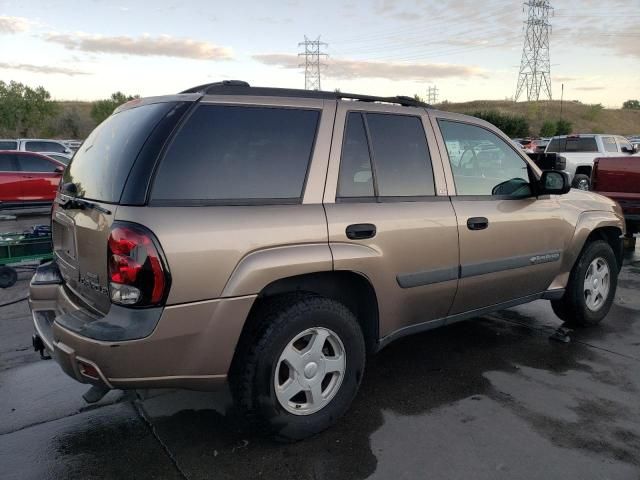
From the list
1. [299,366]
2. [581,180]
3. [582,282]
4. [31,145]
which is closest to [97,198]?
[299,366]

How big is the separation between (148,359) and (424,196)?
193 centimetres

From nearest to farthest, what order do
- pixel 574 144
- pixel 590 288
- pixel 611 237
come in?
pixel 590 288 → pixel 611 237 → pixel 574 144

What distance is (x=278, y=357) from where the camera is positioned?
2746 millimetres

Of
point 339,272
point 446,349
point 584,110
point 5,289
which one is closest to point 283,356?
point 339,272

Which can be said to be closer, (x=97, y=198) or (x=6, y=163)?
(x=97, y=198)

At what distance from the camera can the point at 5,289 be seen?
6.33 m

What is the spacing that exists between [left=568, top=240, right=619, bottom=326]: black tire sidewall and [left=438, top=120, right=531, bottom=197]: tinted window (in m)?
0.99

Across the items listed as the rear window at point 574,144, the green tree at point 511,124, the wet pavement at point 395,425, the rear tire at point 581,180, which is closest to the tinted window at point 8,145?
the wet pavement at point 395,425

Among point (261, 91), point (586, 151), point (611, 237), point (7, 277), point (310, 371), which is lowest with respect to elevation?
point (7, 277)

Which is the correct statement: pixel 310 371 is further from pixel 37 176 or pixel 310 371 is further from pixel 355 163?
pixel 37 176

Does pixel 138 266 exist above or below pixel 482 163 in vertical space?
below

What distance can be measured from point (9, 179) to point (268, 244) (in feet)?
39.9

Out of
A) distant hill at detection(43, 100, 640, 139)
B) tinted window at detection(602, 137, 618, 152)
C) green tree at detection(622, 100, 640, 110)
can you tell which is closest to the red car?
tinted window at detection(602, 137, 618, 152)

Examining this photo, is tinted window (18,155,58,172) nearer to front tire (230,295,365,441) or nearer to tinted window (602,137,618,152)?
front tire (230,295,365,441)
